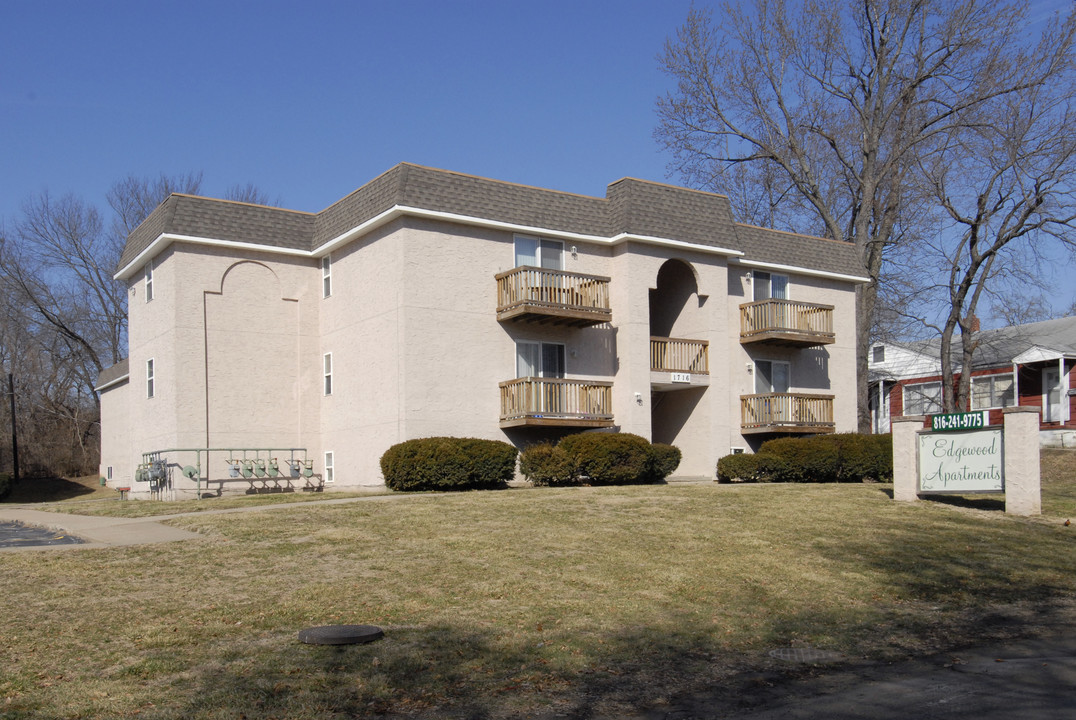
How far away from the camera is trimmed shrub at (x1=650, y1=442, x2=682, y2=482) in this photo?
75.5ft

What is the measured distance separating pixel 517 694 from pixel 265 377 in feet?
63.4

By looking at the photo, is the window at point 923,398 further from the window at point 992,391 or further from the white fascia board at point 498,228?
the white fascia board at point 498,228

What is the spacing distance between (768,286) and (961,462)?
12.7 m

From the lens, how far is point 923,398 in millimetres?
44844

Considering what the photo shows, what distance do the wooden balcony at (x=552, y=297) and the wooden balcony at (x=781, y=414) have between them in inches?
218

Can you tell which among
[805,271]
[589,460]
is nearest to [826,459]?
[589,460]

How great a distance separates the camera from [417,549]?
41.4ft

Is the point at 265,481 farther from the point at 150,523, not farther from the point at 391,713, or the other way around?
the point at 391,713

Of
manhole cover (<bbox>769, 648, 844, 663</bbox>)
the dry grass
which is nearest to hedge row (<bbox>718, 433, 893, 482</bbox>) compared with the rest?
the dry grass

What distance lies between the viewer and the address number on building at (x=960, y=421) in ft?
53.8

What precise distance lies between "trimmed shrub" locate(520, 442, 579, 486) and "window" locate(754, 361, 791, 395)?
833 cm

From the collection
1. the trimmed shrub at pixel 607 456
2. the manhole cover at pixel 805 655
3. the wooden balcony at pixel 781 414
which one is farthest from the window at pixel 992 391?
the manhole cover at pixel 805 655


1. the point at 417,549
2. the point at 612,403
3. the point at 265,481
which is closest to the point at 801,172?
the point at 612,403

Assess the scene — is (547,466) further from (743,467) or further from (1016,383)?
(1016,383)
